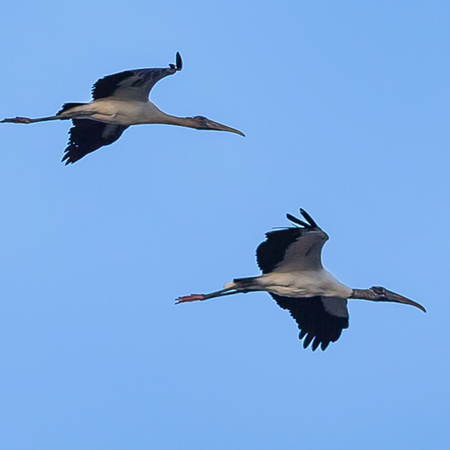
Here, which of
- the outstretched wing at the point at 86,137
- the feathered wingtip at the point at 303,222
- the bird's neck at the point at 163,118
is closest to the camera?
the feathered wingtip at the point at 303,222

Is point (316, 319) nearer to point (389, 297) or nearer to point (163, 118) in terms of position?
point (389, 297)

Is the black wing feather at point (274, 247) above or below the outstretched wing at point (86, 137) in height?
below

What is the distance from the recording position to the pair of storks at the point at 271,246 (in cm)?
2081

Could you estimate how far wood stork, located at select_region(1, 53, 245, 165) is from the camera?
2211 centimetres

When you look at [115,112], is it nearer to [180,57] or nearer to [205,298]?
[180,57]

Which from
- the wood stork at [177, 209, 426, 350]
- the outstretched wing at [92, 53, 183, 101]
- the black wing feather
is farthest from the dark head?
the outstretched wing at [92, 53, 183, 101]

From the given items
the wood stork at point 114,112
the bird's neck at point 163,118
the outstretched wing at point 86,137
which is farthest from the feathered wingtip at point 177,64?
the outstretched wing at point 86,137

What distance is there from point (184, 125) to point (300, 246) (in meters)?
4.30

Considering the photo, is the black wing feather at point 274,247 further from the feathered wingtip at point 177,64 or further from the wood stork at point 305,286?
the feathered wingtip at point 177,64

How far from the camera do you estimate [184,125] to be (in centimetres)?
2412

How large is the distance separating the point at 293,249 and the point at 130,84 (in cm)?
377

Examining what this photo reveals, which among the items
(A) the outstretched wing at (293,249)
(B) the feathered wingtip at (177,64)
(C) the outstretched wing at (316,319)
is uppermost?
(B) the feathered wingtip at (177,64)

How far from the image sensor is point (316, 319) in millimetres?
22547

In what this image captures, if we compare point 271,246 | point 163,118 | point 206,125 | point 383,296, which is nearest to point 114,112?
point 163,118
